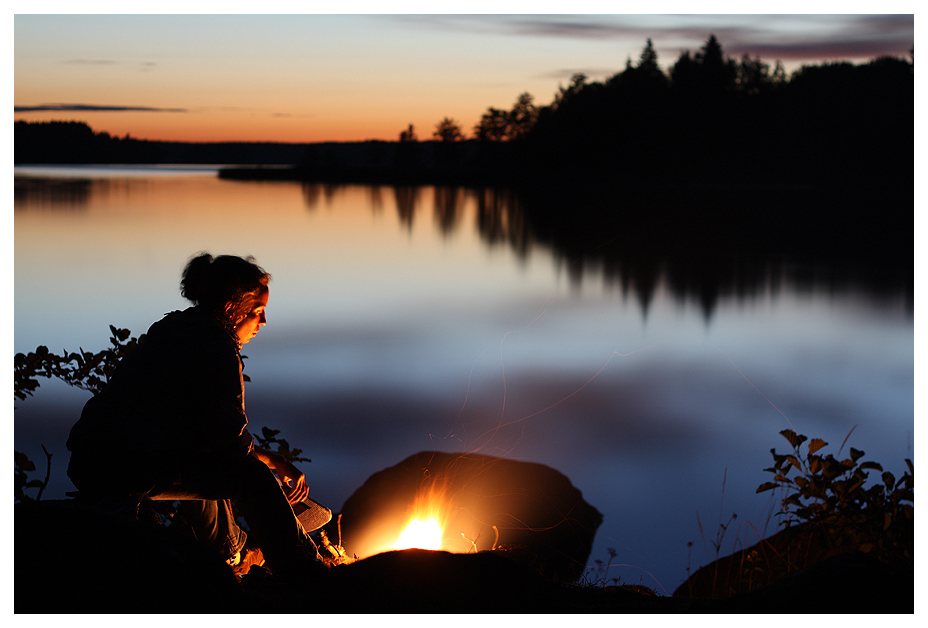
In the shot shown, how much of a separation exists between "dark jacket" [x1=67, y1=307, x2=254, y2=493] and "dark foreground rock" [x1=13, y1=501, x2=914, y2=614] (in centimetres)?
19

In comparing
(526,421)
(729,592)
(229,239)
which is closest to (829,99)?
(229,239)

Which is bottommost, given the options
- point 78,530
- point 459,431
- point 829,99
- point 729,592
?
point 459,431

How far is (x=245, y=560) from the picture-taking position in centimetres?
359

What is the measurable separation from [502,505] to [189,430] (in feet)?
18.1

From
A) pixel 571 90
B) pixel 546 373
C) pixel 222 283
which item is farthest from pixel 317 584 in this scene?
pixel 571 90

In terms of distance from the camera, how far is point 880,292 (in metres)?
19.2

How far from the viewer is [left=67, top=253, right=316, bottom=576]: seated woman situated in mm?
2752

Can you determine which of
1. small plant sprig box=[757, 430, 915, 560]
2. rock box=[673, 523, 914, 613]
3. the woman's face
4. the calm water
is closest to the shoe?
the woman's face

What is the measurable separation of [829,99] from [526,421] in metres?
56.7

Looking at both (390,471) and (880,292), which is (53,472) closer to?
(390,471)

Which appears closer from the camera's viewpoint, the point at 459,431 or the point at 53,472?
the point at 53,472

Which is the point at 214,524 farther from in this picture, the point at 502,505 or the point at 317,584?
the point at 502,505

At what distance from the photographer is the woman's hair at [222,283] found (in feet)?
9.77

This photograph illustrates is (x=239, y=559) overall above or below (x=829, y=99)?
below
